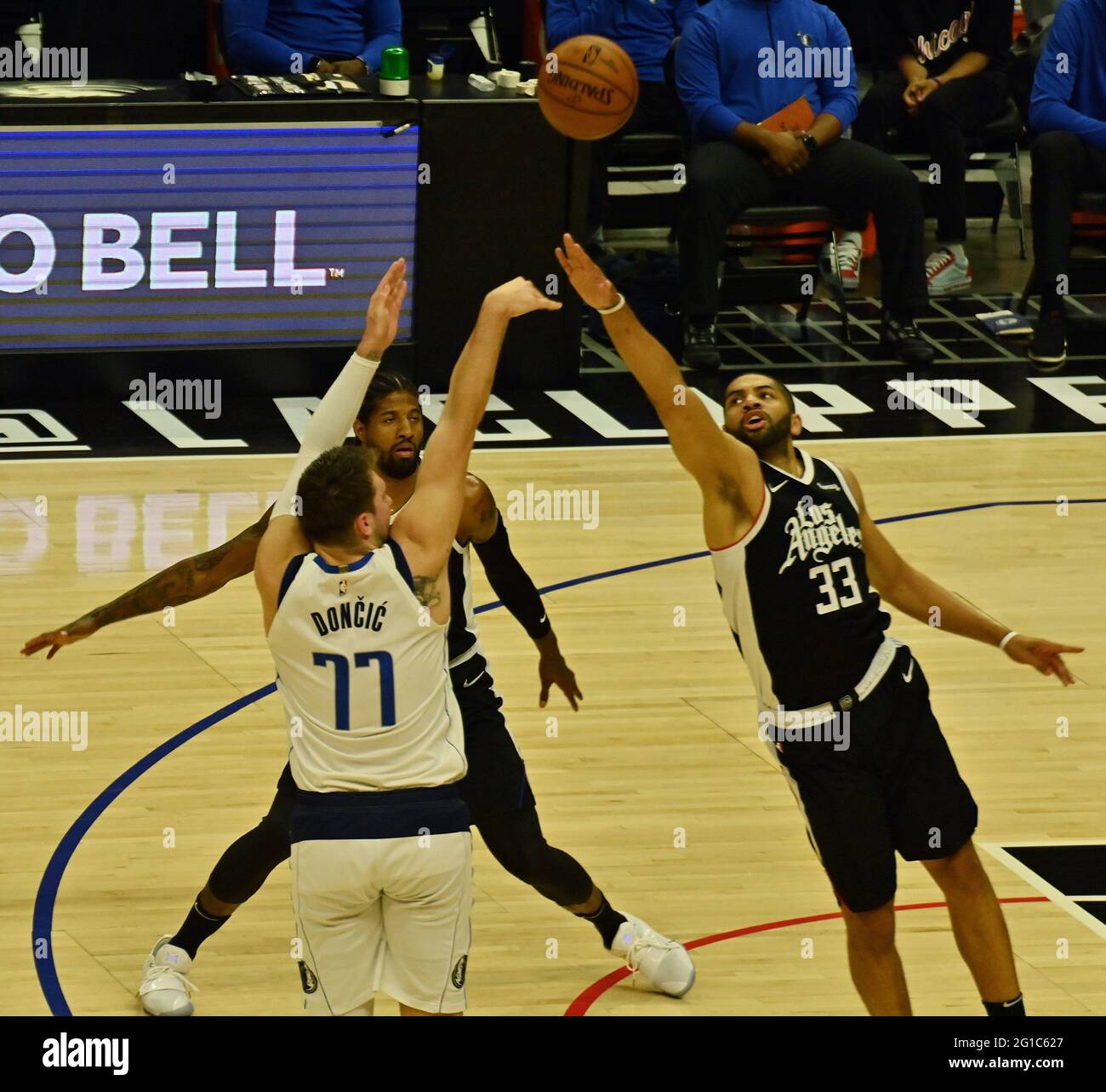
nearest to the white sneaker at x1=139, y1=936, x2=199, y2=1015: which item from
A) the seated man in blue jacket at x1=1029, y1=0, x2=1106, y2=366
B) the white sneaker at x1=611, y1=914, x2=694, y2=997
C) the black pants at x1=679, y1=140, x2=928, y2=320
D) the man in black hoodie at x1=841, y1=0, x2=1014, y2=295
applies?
the white sneaker at x1=611, y1=914, x2=694, y2=997

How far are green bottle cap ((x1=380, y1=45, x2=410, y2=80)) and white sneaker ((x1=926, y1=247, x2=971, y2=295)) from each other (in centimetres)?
406

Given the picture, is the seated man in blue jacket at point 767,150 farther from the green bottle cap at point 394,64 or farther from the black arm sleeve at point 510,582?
the black arm sleeve at point 510,582

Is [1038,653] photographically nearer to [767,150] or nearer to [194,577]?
[194,577]

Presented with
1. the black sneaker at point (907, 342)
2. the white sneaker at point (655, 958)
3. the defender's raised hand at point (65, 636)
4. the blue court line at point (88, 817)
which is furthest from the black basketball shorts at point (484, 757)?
the black sneaker at point (907, 342)

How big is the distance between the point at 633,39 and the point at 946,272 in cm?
256

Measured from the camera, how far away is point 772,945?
21.0 feet

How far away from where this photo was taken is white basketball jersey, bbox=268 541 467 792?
4.79 meters

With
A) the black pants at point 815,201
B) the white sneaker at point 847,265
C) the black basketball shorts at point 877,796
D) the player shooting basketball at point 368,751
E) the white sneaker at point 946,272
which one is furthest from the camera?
the white sneaker at point 946,272

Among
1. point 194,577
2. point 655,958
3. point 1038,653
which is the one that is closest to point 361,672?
point 194,577

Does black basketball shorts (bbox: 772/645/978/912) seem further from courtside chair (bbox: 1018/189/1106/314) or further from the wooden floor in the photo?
courtside chair (bbox: 1018/189/1106/314)

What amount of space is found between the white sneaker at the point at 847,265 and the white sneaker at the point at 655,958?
7560mm

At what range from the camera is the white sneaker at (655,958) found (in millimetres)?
6074

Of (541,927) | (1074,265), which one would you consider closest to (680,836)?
(541,927)

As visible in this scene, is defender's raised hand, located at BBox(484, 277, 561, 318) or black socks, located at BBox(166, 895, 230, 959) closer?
defender's raised hand, located at BBox(484, 277, 561, 318)
